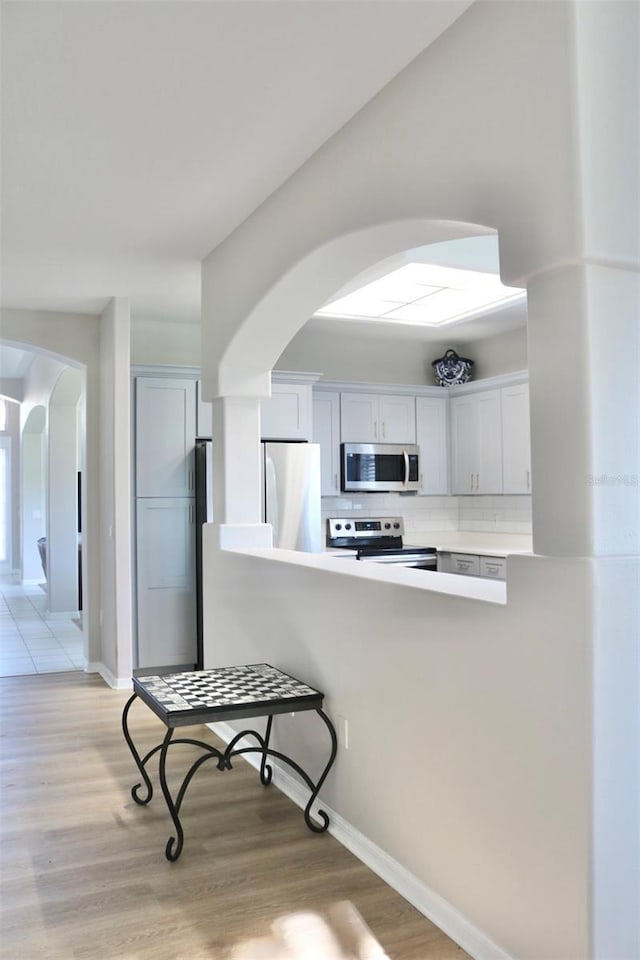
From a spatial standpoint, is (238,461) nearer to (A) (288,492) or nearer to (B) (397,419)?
(A) (288,492)

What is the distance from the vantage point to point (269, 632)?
3902 millimetres

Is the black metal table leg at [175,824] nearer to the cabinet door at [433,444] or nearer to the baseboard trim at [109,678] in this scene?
the baseboard trim at [109,678]

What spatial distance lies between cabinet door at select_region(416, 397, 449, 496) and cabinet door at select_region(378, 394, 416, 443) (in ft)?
0.22

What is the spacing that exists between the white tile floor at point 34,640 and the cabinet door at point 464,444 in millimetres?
3437

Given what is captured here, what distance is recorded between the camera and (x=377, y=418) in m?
6.89

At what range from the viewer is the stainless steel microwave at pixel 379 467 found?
265 inches

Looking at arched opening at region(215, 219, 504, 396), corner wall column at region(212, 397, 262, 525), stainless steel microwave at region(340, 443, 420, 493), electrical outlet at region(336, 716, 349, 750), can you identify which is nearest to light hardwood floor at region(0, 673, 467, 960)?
electrical outlet at region(336, 716, 349, 750)


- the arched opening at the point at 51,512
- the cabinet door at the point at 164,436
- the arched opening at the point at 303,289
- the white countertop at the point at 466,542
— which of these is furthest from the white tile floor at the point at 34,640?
the arched opening at the point at 303,289

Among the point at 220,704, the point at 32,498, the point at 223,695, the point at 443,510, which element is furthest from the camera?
the point at 32,498

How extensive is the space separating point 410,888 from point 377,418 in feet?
15.1

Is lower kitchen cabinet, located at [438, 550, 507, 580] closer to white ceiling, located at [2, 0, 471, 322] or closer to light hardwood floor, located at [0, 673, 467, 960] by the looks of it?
light hardwood floor, located at [0, 673, 467, 960]

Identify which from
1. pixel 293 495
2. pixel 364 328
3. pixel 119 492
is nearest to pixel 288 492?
pixel 293 495

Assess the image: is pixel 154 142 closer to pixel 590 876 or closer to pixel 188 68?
pixel 188 68

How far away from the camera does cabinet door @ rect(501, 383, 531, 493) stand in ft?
20.4
